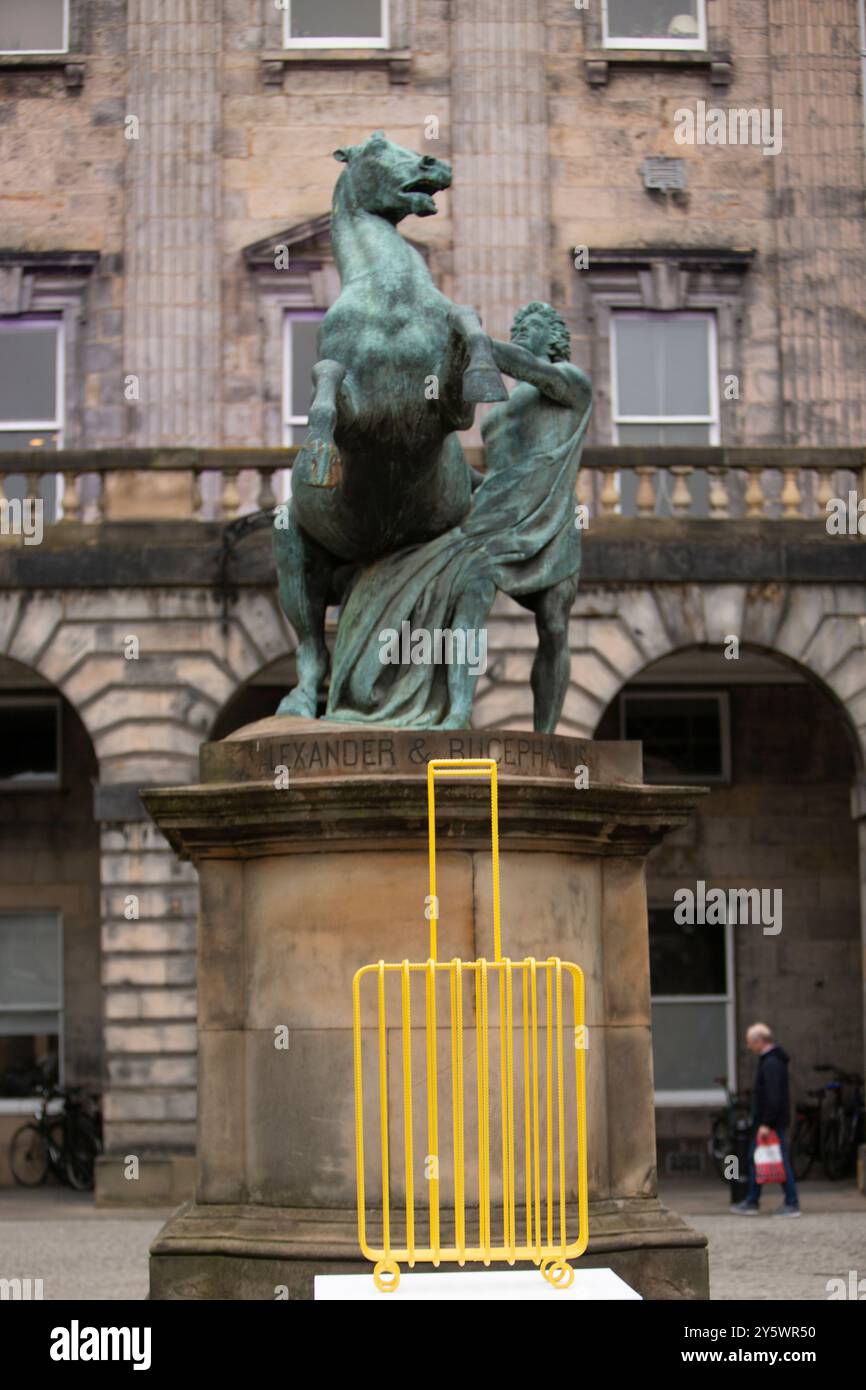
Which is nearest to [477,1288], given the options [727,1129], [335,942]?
[335,942]

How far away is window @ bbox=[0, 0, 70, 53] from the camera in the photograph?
93.4ft

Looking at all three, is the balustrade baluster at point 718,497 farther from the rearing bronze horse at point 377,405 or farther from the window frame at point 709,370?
the rearing bronze horse at point 377,405

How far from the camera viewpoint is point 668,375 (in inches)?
1106

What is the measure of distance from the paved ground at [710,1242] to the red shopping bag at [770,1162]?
0.36 m

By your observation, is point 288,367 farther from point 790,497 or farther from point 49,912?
point 49,912

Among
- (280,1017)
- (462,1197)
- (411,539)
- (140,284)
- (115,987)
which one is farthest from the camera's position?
(140,284)

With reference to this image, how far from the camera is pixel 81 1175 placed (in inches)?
1013

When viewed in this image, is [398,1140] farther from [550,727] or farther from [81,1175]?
[81,1175]

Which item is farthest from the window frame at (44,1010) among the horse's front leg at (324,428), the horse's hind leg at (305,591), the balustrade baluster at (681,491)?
the horse's front leg at (324,428)

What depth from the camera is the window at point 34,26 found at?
28.5 meters

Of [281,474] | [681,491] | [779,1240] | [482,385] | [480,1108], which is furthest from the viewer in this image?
[281,474]

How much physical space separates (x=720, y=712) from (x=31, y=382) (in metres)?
8.64

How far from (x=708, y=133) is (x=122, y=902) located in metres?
11.2

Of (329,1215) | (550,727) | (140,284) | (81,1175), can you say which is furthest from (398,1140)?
(140,284)
